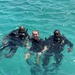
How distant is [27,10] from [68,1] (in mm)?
4358

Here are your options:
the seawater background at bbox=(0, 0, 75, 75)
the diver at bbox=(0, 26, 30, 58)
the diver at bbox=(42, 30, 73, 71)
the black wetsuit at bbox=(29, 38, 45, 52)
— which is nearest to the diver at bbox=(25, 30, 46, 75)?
the black wetsuit at bbox=(29, 38, 45, 52)

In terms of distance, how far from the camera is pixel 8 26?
17.1m

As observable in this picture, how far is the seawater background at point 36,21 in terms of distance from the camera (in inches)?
517

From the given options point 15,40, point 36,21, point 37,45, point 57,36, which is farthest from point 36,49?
point 36,21

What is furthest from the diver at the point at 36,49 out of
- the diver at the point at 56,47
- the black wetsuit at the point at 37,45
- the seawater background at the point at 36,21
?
the seawater background at the point at 36,21

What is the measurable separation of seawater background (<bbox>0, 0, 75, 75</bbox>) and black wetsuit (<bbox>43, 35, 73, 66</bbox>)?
86 centimetres

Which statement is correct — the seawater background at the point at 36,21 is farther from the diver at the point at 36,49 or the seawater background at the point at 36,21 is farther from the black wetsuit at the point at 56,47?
the black wetsuit at the point at 56,47

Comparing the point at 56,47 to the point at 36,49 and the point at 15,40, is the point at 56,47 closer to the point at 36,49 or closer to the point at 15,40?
the point at 36,49

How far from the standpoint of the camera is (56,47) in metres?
12.6

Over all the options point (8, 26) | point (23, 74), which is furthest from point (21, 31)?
point (8, 26)

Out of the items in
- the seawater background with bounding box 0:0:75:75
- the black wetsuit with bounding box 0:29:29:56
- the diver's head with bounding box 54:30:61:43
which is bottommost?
the seawater background with bounding box 0:0:75:75

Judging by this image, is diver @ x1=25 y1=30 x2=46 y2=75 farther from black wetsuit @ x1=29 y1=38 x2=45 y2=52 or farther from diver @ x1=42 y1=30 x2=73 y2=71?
diver @ x1=42 y1=30 x2=73 y2=71

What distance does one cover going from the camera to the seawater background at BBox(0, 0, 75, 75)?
13.1 meters

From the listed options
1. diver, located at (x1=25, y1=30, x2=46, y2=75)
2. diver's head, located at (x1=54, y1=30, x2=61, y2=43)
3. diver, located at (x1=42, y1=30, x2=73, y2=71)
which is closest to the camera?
diver's head, located at (x1=54, y1=30, x2=61, y2=43)
